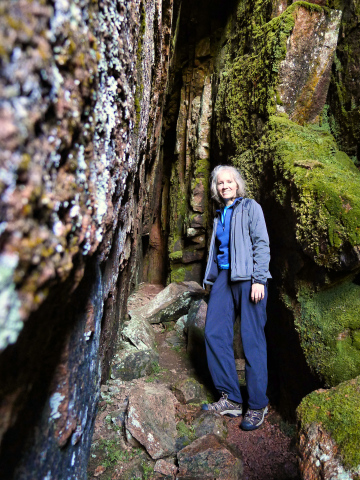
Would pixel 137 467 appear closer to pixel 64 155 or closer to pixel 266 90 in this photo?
pixel 64 155

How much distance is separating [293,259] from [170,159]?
7.36 meters

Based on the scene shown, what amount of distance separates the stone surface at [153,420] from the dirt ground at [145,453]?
9 cm

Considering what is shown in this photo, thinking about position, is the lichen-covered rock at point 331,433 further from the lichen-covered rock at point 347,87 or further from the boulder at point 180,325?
the boulder at point 180,325

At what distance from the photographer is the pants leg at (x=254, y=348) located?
112 inches

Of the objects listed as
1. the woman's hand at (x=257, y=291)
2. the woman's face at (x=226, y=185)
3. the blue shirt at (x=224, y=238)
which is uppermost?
the woman's face at (x=226, y=185)

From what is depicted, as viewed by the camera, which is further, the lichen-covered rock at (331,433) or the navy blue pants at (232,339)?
the navy blue pants at (232,339)

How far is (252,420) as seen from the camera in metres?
2.80

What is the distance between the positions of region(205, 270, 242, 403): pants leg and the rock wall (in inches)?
59.9

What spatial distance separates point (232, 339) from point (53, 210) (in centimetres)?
261

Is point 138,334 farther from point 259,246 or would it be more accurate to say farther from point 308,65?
point 308,65

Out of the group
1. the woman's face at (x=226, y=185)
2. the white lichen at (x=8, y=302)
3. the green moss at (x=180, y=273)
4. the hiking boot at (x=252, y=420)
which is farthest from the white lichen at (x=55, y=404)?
the green moss at (x=180, y=273)

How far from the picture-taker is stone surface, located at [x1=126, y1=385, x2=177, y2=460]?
7.76 feet

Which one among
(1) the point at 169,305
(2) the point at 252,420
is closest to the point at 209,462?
(2) the point at 252,420

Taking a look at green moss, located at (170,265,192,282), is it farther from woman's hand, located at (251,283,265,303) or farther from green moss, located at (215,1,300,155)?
woman's hand, located at (251,283,265,303)
